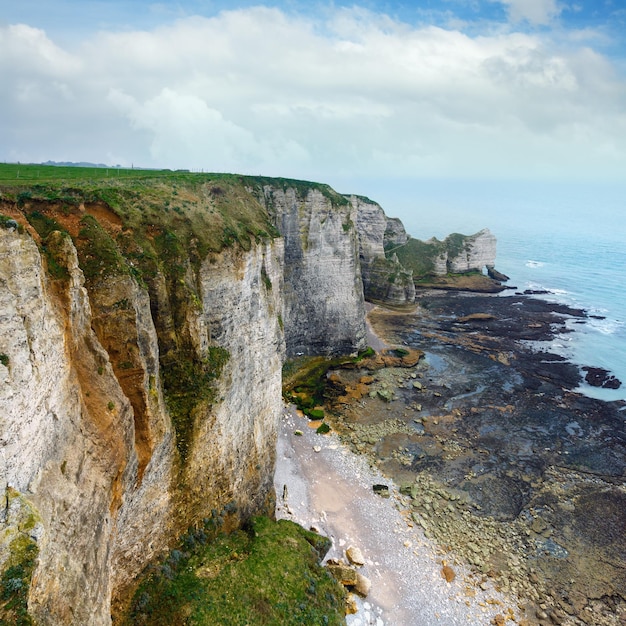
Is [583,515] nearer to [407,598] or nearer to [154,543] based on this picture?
[407,598]

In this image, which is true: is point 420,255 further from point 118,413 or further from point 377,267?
point 118,413

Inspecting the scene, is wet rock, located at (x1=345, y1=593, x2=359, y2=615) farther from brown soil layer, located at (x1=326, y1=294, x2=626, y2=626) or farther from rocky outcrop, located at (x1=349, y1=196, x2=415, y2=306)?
rocky outcrop, located at (x1=349, y1=196, x2=415, y2=306)

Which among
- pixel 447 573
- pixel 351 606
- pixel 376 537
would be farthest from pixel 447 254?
pixel 351 606

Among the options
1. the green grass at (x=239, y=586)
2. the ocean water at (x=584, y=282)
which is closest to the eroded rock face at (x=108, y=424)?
the green grass at (x=239, y=586)

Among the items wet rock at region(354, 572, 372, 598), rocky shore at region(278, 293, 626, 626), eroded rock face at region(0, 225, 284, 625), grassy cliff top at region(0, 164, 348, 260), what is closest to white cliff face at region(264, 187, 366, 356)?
rocky shore at region(278, 293, 626, 626)

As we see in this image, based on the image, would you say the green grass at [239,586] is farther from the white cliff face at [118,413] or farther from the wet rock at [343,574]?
the wet rock at [343,574]
